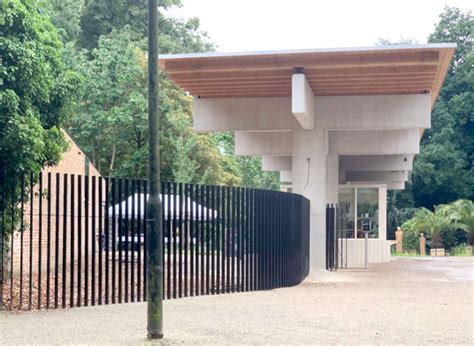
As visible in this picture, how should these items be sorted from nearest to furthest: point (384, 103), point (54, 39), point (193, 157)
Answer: point (54, 39)
point (384, 103)
point (193, 157)

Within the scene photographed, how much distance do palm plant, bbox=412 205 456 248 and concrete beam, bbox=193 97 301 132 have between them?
24624 mm

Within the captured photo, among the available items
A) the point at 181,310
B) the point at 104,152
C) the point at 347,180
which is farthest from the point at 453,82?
the point at 181,310

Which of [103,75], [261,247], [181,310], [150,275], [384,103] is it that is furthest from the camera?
[103,75]

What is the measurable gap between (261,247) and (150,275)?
6.57 m

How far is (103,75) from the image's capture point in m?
34.3

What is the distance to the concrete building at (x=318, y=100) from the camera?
19.0 meters

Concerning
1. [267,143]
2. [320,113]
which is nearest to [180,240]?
[320,113]

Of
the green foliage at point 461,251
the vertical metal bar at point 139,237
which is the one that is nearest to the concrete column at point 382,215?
the green foliage at point 461,251

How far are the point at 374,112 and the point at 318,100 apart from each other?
5.52ft

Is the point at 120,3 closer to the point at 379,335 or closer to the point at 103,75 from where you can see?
the point at 103,75

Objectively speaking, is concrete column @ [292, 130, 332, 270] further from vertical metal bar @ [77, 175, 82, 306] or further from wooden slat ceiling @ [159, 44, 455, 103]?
vertical metal bar @ [77, 175, 82, 306]

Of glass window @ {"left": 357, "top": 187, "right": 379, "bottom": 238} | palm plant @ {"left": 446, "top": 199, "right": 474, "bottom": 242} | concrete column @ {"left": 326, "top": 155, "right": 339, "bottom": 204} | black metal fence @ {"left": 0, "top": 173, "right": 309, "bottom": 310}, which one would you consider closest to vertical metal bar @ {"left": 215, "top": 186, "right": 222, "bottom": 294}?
black metal fence @ {"left": 0, "top": 173, "right": 309, "bottom": 310}

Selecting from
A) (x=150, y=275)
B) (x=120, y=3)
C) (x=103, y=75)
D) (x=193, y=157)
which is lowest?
(x=150, y=275)

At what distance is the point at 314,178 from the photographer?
73.7ft
